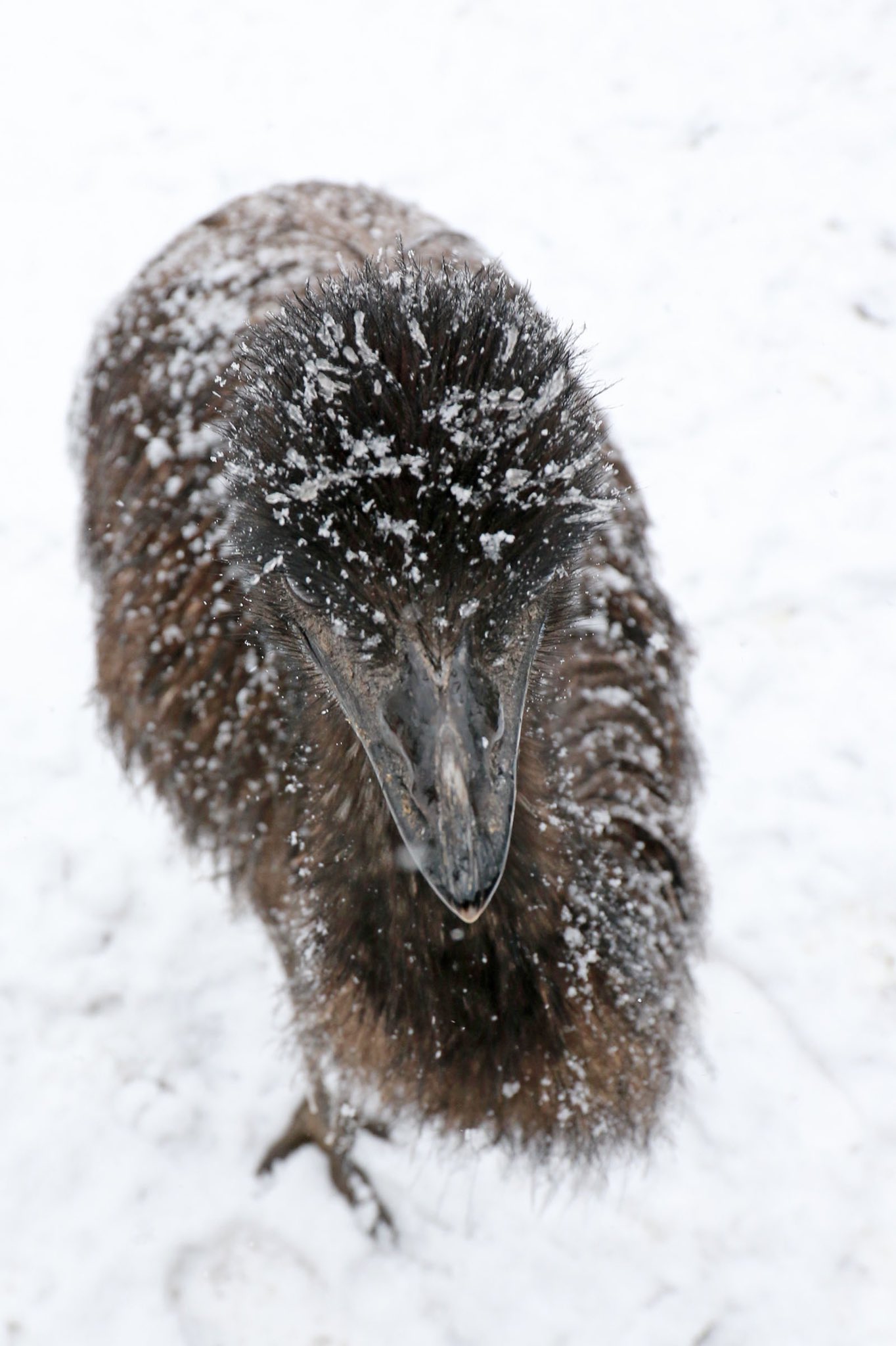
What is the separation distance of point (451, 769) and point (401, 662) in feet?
0.62

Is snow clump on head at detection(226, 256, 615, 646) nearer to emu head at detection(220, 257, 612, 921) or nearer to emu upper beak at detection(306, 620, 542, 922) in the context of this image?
emu head at detection(220, 257, 612, 921)

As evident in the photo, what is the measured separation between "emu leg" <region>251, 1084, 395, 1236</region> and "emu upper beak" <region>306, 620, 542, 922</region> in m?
1.93

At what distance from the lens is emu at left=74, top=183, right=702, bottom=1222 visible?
5.25ft

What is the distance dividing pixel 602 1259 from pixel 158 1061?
1.47m

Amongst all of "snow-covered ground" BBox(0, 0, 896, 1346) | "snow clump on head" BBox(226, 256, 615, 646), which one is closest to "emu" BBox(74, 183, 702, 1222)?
"snow clump on head" BBox(226, 256, 615, 646)

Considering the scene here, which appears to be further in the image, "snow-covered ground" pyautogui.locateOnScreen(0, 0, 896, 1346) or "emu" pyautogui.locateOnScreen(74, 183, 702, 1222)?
"snow-covered ground" pyautogui.locateOnScreen(0, 0, 896, 1346)

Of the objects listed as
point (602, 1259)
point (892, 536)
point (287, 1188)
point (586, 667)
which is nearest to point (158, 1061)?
point (287, 1188)

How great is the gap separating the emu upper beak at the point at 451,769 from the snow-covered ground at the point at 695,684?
5.20 feet

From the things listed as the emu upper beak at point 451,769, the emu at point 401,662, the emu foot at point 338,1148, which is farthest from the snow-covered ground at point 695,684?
the emu upper beak at point 451,769

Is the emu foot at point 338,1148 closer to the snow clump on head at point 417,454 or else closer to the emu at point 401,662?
the emu at point 401,662

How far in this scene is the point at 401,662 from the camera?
1.65m

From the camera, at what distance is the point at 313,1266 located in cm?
324

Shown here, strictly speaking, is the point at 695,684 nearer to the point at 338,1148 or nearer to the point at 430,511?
the point at 338,1148

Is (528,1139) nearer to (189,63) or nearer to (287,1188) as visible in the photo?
(287,1188)
